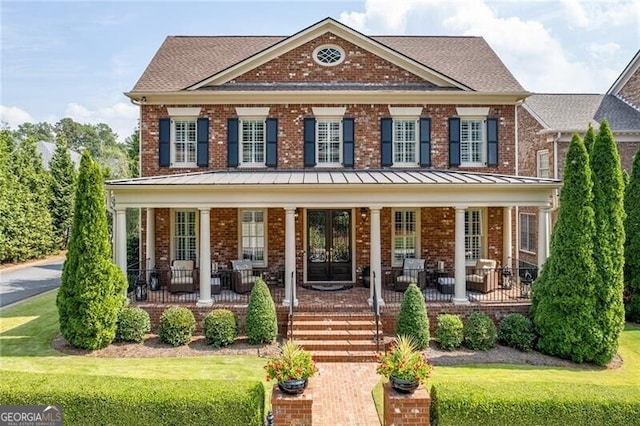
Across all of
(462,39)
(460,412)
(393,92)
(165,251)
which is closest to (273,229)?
(165,251)

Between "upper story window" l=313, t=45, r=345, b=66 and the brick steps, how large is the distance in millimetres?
9074

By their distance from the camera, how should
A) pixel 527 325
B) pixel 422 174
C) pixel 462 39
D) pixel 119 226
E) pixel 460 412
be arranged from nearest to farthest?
pixel 460 412 < pixel 527 325 < pixel 119 226 < pixel 422 174 < pixel 462 39

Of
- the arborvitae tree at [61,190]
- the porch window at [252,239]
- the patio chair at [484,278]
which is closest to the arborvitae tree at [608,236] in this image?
the patio chair at [484,278]

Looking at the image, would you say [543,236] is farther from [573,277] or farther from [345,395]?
[345,395]

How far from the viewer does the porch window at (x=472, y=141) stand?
15289 mm

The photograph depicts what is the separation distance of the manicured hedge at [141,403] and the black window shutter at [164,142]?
945cm

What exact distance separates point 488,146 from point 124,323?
13.1m

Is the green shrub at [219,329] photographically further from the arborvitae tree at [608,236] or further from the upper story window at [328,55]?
the upper story window at [328,55]

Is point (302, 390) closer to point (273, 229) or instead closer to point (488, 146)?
point (273, 229)

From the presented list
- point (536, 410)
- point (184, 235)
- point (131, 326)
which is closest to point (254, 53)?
point (184, 235)

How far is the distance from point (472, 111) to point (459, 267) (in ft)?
20.3

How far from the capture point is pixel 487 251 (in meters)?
15.3

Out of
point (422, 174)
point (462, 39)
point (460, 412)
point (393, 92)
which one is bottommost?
point (460, 412)

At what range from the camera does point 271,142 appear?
15.0 meters
